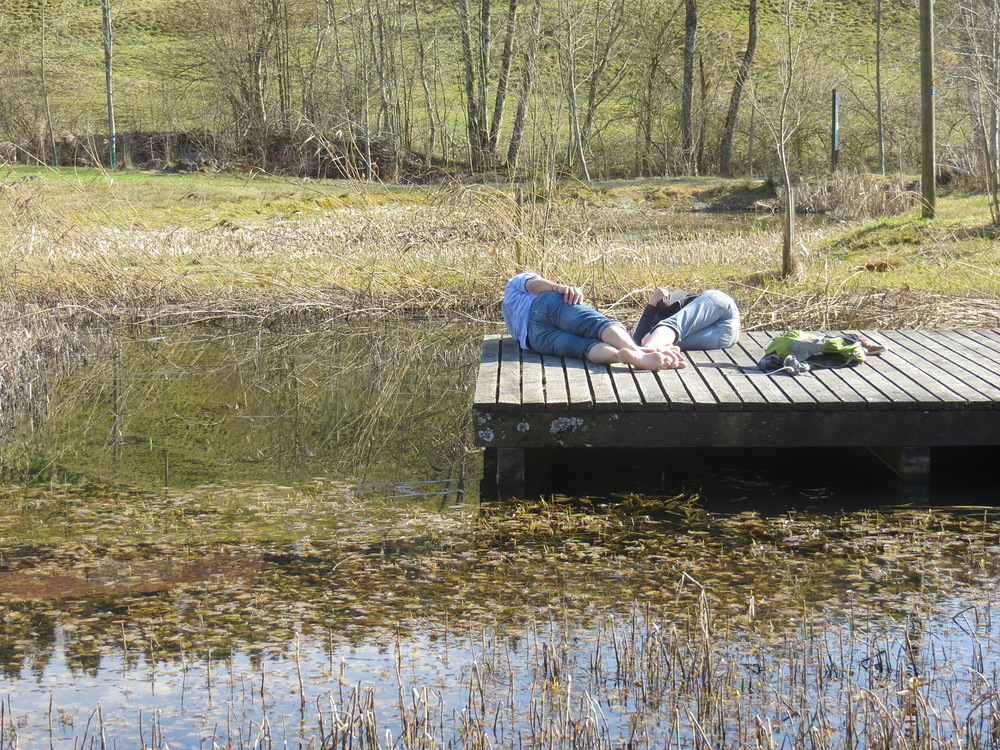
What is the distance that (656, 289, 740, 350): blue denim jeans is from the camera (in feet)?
23.9

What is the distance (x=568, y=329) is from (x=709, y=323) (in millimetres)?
955

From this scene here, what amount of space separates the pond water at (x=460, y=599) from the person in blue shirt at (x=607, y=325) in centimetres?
73

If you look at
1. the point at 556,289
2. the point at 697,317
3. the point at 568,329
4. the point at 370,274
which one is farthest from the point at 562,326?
the point at 370,274

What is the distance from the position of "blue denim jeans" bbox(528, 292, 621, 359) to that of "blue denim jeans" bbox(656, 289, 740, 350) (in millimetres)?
484

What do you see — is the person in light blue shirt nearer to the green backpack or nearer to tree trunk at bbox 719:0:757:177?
the green backpack

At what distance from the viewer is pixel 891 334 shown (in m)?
8.00

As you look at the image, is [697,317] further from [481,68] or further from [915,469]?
[481,68]

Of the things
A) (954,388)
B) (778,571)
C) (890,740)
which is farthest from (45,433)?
(890,740)

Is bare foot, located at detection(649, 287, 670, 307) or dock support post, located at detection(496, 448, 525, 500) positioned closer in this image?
dock support post, located at detection(496, 448, 525, 500)

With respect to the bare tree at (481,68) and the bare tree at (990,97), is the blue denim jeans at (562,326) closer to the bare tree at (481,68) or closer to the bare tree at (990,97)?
the bare tree at (990,97)

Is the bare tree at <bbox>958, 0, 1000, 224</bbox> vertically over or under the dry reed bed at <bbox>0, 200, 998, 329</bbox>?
over

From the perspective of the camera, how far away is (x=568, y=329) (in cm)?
714

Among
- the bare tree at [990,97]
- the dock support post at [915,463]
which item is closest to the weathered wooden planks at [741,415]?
the dock support post at [915,463]

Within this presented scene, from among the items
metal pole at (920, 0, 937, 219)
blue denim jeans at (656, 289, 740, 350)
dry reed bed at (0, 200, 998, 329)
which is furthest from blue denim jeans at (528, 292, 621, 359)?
metal pole at (920, 0, 937, 219)
